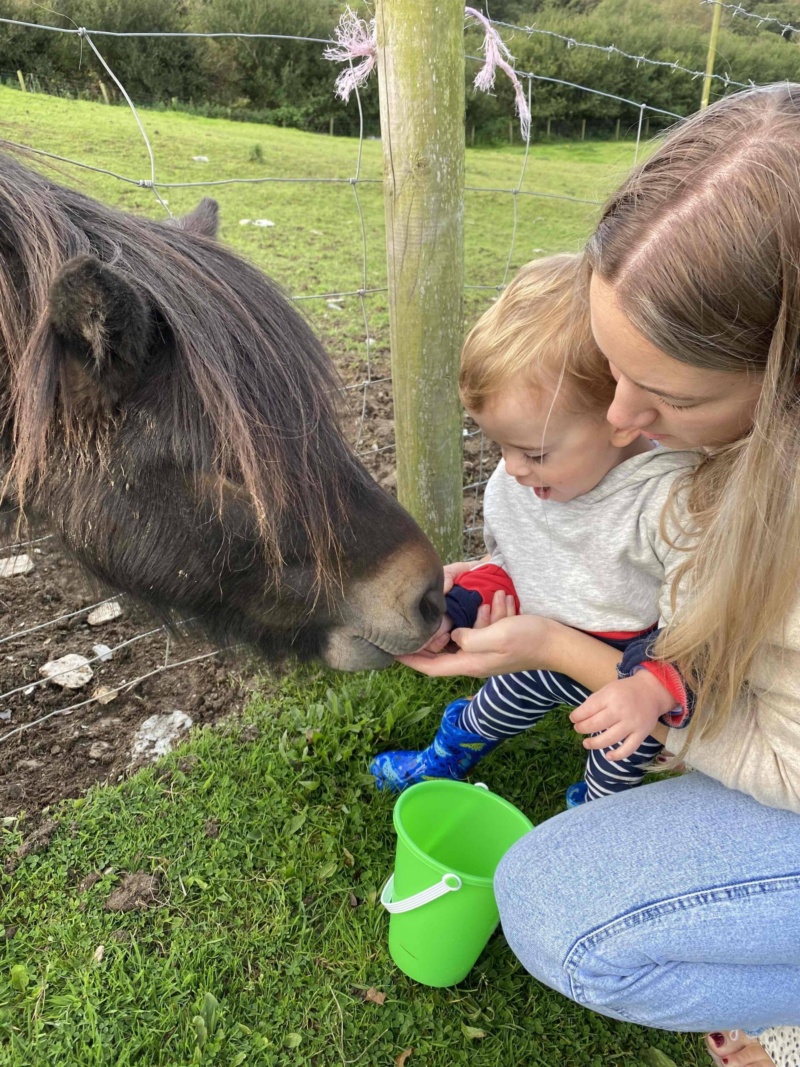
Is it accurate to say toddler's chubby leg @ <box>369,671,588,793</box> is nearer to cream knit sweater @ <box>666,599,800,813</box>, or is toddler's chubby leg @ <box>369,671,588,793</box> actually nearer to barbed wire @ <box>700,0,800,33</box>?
cream knit sweater @ <box>666,599,800,813</box>

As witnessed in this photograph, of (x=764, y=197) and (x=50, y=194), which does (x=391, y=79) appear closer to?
(x=50, y=194)

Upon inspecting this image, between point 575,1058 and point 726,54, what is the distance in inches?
396

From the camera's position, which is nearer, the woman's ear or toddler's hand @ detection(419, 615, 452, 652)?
the woman's ear

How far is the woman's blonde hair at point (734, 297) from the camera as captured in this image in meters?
1.01

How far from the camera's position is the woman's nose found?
1.26 m

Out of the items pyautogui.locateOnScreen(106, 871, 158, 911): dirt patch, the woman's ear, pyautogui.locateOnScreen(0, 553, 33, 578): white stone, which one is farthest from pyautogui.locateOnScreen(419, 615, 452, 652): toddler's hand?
pyautogui.locateOnScreen(0, 553, 33, 578): white stone

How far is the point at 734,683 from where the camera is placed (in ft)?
4.14

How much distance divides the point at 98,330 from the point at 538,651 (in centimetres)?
114

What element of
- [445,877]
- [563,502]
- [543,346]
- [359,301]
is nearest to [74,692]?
[445,877]

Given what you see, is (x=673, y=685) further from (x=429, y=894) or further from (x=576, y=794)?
(x=576, y=794)

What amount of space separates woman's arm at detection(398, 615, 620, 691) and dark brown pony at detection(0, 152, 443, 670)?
14 centimetres

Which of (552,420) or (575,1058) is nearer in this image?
(552,420)

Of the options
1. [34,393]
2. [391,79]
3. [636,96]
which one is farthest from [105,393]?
[636,96]

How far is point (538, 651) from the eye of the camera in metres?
1.61
